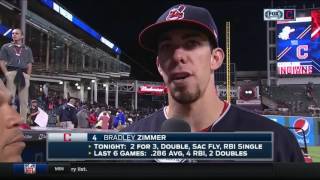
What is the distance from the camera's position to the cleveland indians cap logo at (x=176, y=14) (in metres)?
1.46

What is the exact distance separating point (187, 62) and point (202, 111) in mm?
210

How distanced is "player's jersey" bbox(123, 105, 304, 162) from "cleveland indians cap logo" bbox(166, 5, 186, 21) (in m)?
0.41

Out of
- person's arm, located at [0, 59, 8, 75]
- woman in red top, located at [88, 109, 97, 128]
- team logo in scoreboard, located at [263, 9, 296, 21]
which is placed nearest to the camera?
team logo in scoreboard, located at [263, 9, 296, 21]

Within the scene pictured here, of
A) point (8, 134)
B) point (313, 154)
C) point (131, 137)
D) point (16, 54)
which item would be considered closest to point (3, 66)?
point (16, 54)

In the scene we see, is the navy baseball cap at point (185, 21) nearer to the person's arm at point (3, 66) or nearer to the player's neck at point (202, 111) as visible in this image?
the player's neck at point (202, 111)

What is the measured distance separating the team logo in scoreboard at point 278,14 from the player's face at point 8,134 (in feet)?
3.96

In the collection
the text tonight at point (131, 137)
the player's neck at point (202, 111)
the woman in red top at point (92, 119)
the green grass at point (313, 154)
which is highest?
the player's neck at point (202, 111)

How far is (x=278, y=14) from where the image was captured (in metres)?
1.89

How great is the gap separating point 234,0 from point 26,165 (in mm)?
1176

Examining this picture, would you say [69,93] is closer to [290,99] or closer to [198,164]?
[198,164]

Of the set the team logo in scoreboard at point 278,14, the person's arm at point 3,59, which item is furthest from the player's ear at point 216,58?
the person's arm at point 3,59

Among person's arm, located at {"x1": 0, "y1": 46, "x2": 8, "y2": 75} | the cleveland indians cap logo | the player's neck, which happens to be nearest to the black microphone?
the player's neck

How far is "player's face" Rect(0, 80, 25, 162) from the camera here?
4.42 ft

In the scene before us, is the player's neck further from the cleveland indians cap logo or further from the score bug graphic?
the score bug graphic
